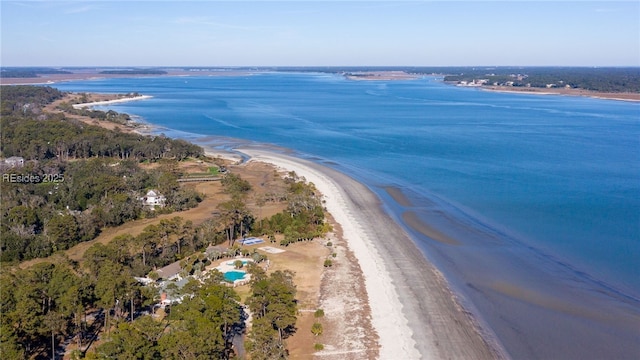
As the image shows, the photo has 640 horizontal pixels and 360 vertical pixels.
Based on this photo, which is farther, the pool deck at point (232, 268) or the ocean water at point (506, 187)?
the pool deck at point (232, 268)

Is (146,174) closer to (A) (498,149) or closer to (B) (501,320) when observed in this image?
(B) (501,320)

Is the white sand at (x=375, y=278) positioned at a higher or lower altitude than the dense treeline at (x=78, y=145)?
lower

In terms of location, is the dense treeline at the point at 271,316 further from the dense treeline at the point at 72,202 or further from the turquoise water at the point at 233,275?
the dense treeline at the point at 72,202

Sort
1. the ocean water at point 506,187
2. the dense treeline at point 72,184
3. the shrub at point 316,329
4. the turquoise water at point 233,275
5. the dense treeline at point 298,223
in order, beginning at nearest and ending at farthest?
the shrub at point 316,329 → the ocean water at point 506,187 → the turquoise water at point 233,275 → the dense treeline at point 72,184 → the dense treeline at point 298,223

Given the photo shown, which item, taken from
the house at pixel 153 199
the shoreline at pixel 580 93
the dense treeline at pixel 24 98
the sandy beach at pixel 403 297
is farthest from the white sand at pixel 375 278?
the shoreline at pixel 580 93

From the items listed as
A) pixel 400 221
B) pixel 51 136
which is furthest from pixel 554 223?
pixel 51 136

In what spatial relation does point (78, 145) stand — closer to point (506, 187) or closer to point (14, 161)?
point (14, 161)
